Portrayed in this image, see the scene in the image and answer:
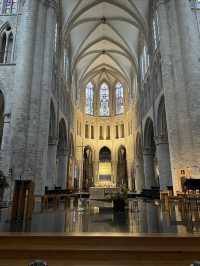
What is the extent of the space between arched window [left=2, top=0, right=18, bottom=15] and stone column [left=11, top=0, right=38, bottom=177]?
2.27 m

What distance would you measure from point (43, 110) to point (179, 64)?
33.7 ft

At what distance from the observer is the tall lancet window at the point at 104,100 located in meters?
39.8

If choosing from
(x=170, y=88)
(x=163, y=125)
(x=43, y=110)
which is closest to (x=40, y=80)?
(x=43, y=110)

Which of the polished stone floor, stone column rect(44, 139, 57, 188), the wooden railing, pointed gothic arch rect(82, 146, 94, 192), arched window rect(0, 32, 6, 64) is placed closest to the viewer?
the wooden railing

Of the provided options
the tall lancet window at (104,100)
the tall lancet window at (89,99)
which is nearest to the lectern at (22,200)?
the tall lancet window at (89,99)


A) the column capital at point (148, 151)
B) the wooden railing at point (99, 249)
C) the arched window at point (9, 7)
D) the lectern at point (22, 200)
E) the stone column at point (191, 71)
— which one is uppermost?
the arched window at point (9, 7)

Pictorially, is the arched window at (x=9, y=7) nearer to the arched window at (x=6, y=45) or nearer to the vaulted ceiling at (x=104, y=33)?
Result: the arched window at (x=6, y=45)

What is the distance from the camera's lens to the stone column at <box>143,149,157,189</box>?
78.5 feet

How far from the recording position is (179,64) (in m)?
15.5

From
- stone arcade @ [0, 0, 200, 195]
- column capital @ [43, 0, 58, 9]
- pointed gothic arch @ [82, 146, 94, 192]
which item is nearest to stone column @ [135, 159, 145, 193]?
stone arcade @ [0, 0, 200, 195]

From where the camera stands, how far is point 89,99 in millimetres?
39406

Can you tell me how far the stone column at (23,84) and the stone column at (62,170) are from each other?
1055cm

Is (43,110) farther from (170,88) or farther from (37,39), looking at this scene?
(170,88)

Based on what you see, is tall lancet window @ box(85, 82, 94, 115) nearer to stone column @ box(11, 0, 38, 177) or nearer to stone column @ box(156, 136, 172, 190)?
stone column @ box(156, 136, 172, 190)
